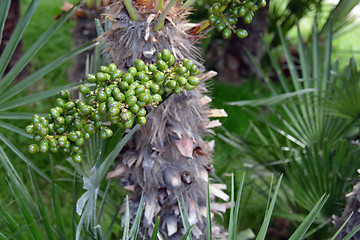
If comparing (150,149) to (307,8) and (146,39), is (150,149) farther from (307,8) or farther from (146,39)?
(307,8)

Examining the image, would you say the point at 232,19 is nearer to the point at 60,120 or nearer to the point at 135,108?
the point at 135,108

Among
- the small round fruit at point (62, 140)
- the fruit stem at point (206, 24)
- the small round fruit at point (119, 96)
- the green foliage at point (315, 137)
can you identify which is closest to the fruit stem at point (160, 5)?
the fruit stem at point (206, 24)

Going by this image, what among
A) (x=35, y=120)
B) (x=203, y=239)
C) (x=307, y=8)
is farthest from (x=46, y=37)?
(x=307, y=8)

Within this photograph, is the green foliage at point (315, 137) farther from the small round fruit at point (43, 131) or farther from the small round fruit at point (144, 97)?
the small round fruit at point (43, 131)

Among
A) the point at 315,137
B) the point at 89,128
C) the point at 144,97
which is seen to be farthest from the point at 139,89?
the point at 315,137

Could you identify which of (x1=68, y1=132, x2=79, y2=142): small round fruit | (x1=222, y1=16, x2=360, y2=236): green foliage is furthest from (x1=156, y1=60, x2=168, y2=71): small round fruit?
(x1=222, y1=16, x2=360, y2=236): green foliage
